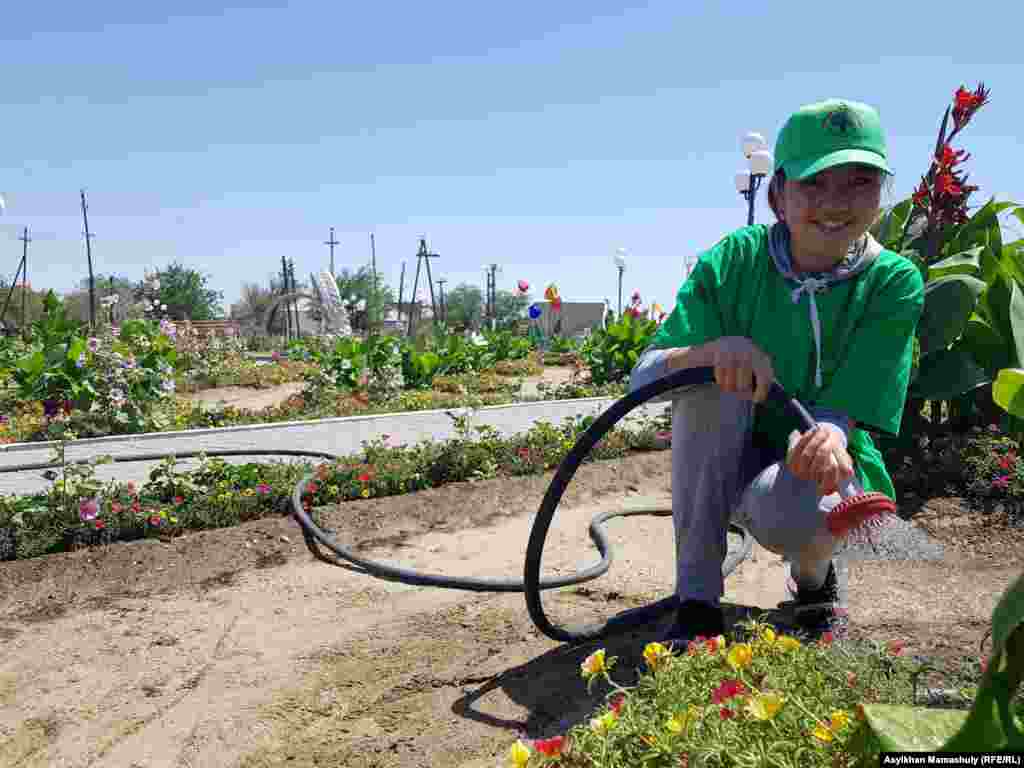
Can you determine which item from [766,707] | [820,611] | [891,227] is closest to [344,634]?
[820,611]

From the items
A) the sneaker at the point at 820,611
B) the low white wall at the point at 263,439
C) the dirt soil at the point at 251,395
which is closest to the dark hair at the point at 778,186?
the sneaker at the point at 820,611

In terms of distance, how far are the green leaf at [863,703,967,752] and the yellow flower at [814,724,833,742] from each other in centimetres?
22

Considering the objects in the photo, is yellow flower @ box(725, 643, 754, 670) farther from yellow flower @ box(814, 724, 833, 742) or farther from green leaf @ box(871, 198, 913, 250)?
green leaf @ box(871, 198, 913, 250)

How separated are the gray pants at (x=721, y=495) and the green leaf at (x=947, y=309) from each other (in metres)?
1.80

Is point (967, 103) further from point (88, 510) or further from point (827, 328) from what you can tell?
point (88, 510)

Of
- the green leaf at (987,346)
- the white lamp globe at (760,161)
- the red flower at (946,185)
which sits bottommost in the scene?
the green leaf at (987,346)

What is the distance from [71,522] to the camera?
11.3ft

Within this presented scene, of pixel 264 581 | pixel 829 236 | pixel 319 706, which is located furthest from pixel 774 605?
pixel 264 581

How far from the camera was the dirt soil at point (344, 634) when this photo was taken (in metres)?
1.91

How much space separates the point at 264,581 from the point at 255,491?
93 cm

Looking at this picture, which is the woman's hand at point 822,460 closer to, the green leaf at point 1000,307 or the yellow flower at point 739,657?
the yellow flower at point 739,657

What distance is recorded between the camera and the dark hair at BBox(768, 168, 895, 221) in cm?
199

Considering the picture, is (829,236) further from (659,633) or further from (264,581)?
(264,581)

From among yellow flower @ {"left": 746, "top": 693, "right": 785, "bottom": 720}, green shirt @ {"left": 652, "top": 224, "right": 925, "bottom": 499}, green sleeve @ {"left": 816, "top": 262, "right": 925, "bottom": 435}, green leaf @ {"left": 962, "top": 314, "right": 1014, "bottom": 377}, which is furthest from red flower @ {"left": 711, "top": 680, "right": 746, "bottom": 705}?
green leaf @ {"left": 962, "top": 314, "right": 1014, "bottom": 377}
